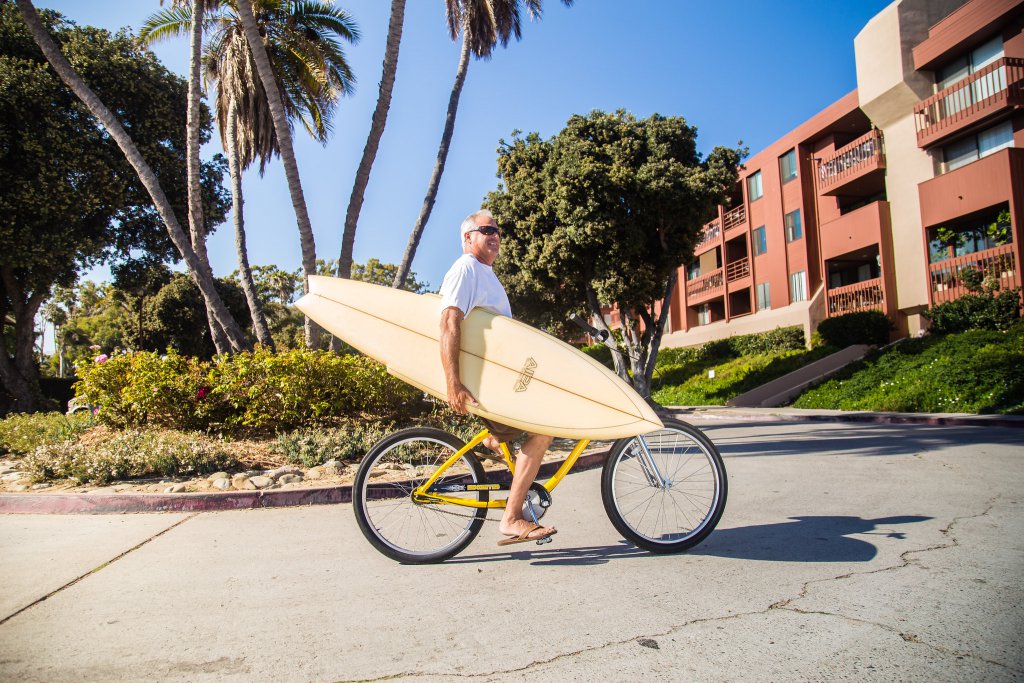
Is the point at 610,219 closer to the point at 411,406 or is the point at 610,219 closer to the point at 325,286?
the point at 411,406

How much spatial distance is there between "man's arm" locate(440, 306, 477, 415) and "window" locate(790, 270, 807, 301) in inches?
1165

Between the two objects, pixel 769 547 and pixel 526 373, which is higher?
pixel 526 373

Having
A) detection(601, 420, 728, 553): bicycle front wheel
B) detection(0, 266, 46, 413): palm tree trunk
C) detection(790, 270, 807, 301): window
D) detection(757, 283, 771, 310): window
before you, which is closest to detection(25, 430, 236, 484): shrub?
detection(601, 420, 728, 553): bicycle front wheel

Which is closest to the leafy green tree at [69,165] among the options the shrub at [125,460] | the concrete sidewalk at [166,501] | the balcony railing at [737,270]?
the shrub at [125,460]

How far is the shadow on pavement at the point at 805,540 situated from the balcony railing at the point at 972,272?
18649mm

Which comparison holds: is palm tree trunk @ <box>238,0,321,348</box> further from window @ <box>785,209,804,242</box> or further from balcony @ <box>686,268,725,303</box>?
balcony @ <box>686,268,725,303</box>

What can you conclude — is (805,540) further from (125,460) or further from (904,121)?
(904,121)

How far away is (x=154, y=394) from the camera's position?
27.3ft

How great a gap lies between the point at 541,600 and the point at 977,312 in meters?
21.1

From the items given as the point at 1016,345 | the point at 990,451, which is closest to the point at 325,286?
the point at 990,451

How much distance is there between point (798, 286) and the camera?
99.3ft

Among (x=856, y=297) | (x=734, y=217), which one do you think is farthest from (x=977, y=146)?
(x=734, y=217)

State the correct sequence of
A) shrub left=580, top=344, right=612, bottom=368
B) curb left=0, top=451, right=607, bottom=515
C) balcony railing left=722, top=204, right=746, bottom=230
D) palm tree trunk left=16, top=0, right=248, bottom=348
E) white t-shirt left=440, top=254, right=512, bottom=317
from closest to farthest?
1. white t-shirt left=440, top=254, right=512, bottom=317
2. curb left=0, top=451, right=607, bottom=515
3. palm tree trunk left=16, top=0, right=248, bottom=348
4. balcony railing left=722, top=204, right=746, bottom=230
5. shrub left=580, top=344, right=612, bottom=368

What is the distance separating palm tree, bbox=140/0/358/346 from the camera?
1457 centimetres
